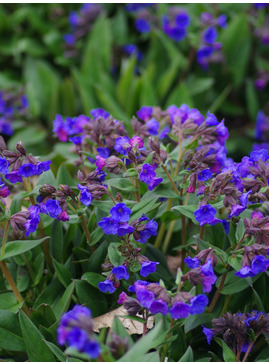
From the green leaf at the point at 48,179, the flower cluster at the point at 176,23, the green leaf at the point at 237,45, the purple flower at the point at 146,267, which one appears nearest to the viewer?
the purple flower at the point at 146,267

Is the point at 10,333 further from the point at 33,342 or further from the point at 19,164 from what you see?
the point at 19,164

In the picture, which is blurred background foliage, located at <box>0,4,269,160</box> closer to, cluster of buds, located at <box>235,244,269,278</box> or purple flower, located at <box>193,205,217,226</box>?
purple flower, located at <box>193,205,217,226</box>

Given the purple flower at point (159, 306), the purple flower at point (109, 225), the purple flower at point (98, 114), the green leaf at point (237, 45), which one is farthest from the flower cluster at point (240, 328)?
the green leaf at point (237, 45)

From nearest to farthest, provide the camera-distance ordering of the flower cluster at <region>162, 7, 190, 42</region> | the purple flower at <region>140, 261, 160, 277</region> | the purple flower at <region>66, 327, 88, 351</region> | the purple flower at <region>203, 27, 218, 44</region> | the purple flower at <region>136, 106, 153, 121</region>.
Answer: the purple flower at <region>66, 327, 88, 351</region> < the purple flower at <region>140, 261, 160, 277</region> < the purple flower at <region>136, 106, 153, 121</region> < the purple flower at <region>203, 27, 218, 44</region> < the flower cluster at <region>162, 7, 190, 42</region>

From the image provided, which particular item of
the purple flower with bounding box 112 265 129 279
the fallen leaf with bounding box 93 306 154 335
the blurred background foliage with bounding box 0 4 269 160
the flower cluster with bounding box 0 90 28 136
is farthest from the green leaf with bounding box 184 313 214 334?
the flower cluster with bounding box 0 90 28 136

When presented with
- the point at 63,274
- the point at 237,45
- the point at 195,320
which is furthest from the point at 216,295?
the point at 237,45

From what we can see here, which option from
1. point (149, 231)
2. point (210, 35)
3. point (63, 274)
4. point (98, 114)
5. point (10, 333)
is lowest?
point (10, 333)

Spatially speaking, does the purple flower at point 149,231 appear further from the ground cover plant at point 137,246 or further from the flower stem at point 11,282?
the flower stem at point 11,282
